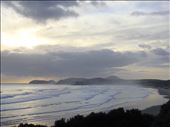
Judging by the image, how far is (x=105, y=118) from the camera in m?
16.3

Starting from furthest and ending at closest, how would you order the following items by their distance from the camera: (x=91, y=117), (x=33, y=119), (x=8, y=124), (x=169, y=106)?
(x=33, y=119) < (x=8, y=124) < (x=91, y=117) < (x=169, y=106)

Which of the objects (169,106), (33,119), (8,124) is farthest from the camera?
(33,119)

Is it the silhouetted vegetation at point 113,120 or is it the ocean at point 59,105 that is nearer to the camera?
the silhouetted vegetation at point 113,120

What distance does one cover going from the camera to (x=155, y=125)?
13.6 m

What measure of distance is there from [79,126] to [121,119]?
190 centimetres

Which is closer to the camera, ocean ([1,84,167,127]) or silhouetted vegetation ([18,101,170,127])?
silhouetted vegetation ([18,101,170,127])

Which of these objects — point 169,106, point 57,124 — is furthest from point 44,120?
point 169,106

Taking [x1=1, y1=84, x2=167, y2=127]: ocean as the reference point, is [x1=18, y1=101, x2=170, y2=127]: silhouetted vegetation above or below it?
below

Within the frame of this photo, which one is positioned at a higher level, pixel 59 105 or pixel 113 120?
pixel 59 105

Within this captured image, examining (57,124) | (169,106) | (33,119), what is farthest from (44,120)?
(169,106)

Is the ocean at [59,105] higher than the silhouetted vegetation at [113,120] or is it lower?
higher

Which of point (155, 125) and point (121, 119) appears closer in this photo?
point (155, 125)

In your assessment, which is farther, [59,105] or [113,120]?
[59,105]

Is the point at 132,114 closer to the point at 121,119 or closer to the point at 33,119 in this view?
the point at 121,119
